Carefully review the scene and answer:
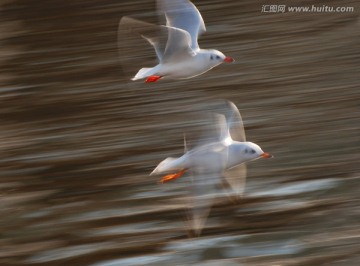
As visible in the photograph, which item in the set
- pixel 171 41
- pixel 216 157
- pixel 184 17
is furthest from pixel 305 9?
pixel 216 157

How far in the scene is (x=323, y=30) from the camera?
5906 mm

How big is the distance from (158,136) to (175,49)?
1.72 metres

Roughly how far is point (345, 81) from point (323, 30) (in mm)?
→ 603

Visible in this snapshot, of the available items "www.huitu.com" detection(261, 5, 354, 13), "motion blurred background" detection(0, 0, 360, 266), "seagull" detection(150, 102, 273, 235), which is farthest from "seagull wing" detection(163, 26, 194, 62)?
"www.huitu.com" detection(261, 5, 354, 13)

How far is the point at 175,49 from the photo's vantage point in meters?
3.25

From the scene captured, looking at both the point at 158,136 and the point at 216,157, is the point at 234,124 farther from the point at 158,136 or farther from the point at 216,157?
the point at 158,136

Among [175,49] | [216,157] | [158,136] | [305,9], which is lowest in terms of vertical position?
[158,136]

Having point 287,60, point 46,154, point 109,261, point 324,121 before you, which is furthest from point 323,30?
Answer: point 109,261

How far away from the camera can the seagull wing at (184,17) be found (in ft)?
10.7

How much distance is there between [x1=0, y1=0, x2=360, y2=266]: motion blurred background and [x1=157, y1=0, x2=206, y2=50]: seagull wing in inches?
40.9

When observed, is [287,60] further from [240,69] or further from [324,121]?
[324,121]

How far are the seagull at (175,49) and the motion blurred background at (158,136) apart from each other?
1059mm

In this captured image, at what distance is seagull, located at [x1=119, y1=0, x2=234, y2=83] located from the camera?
3.21 metres

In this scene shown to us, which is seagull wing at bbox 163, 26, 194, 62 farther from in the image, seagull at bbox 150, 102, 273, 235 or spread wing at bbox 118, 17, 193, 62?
seagull at bbox 150, 102, 273, 235
